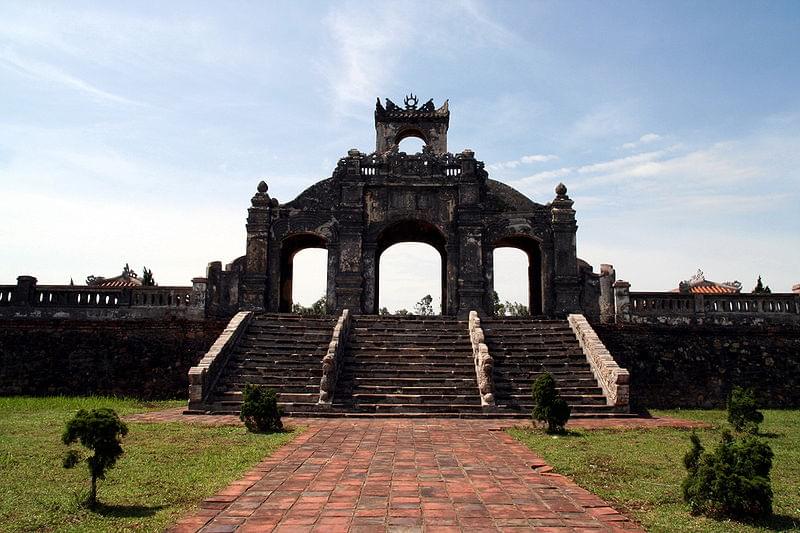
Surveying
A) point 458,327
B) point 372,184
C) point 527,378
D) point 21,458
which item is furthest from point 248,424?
point 372,184

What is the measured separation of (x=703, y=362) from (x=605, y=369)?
557 cm

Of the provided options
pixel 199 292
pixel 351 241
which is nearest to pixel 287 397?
pixel 199 292

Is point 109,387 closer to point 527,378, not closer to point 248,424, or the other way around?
point 248,424

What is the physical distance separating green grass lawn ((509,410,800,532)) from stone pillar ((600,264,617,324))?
6499 millimetres

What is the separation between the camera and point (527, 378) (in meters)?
15.3

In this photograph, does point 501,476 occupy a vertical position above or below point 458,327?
below

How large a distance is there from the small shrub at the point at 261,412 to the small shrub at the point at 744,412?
8924 millimetres

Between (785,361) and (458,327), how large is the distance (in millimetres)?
9970

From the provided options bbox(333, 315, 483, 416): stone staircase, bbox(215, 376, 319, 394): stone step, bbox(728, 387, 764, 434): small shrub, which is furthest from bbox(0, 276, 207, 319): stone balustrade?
bbox(728, 387, 764, 434): small shrub

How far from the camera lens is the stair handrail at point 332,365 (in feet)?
45.9

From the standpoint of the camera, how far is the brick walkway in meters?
5.41

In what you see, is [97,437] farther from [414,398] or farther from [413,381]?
[413,381]

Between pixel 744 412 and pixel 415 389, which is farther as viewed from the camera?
pixel 415 389

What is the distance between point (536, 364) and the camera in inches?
627
